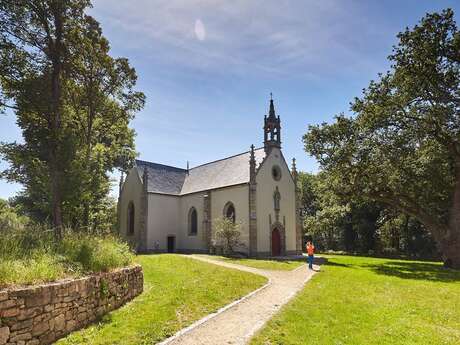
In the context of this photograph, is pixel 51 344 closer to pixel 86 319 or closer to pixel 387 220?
pixel 86 319

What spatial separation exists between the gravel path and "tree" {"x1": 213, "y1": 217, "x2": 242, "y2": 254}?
15.7 meters

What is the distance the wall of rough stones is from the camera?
21.6 feet

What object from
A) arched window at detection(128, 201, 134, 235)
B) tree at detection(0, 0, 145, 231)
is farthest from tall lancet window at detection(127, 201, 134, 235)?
tree at detection(0, 0, 145, 231)

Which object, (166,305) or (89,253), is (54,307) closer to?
(89,253)

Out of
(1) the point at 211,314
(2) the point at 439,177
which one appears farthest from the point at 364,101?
(1) the point at 211,314

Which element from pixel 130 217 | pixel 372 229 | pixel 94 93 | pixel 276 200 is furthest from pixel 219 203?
pixel 372 229

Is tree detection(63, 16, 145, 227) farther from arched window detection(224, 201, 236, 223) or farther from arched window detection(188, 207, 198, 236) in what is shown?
arched window detection(188, 207, 198, 236)

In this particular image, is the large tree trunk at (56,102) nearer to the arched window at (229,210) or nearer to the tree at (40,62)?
the tree at (40,62)

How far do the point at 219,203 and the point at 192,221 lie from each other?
536 cm

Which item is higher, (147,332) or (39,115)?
(39,115)

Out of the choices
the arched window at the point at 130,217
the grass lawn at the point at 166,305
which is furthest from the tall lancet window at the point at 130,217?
the grass lawn at the point at 166,305

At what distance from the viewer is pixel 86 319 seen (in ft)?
28.4

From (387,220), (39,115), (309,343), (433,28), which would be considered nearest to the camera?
(309,343)

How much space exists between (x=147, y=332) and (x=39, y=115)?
13517 millimetres
